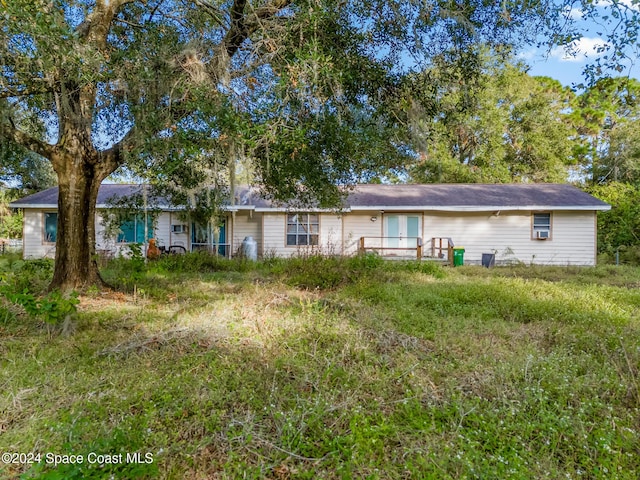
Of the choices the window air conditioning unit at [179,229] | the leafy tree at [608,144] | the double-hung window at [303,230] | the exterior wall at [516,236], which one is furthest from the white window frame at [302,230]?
the leafy tree at [608,144]

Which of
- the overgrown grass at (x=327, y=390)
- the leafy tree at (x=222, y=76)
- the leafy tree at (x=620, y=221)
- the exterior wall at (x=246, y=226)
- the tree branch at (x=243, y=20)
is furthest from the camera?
the leafy tree at (x=620, y=221)

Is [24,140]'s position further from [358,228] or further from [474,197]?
[474,197]

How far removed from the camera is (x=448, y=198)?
13.6 meters

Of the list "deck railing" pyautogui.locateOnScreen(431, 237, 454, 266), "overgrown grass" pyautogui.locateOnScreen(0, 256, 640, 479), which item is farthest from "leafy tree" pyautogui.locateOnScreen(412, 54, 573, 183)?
"overgrown grass" pyautogui.locateOnScreen(0, 256, 640, 479)

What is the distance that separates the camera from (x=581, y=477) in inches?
76.9

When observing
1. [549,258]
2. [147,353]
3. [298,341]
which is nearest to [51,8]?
[147,353]

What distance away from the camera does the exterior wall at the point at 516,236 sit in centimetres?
1260

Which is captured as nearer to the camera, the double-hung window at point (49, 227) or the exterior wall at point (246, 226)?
the double-hung window at point (49, 227)

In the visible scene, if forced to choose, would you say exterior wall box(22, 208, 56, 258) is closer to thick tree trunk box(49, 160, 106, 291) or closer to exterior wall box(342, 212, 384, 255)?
thick tree trunk box(49, 160, 106, 291)

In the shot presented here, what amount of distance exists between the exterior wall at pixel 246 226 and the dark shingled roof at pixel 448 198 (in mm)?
633

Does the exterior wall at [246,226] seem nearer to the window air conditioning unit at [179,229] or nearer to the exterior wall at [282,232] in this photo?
the exterior wall at [282,232]

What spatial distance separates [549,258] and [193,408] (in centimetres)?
1409

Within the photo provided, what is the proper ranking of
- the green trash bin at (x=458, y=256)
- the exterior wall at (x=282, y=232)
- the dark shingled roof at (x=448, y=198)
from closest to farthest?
1. the green trash bin at (x=458, y=256)
2. the dark shingled roof at (x=448, y=198)
3. the exterior wall at (x=282, y=232)

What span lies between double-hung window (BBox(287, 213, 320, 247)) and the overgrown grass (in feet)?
27.4
